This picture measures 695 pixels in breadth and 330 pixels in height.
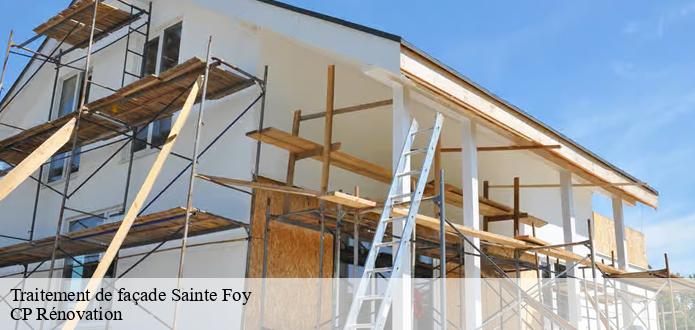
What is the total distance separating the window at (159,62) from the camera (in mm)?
12148

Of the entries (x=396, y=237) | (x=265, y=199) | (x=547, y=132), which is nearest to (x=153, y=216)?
(x=265, y=199)

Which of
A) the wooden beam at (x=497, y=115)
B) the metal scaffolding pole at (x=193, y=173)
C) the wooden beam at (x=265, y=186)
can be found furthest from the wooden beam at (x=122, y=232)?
the wooden beam at (x=497, y=115)

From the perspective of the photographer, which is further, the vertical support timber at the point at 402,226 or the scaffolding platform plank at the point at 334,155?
the scaffolding platform plank at the point at 334,155

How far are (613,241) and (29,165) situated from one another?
50.9 feet

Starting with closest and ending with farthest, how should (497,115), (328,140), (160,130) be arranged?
(328,140), (497,115), (160,130)

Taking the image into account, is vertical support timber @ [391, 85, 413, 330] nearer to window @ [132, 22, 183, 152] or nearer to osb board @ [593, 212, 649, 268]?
window @ [132, 22, 183, 152]

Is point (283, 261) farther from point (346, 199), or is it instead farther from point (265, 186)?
point (346, 199)

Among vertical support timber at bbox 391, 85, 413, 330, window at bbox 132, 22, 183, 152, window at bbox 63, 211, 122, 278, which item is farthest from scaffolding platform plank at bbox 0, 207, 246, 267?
vertical support timber at bbox 391, 85, 413, 330

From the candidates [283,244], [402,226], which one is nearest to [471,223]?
[402,226]

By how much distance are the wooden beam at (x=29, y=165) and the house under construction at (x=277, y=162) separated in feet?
0.08

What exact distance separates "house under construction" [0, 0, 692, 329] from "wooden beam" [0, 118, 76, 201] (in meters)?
0.02

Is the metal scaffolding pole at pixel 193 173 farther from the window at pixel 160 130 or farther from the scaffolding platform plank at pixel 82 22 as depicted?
the scaffolding platform plank at pixel 82 22

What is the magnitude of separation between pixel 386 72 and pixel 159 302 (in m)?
5.13

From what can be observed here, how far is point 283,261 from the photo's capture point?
1005cm
